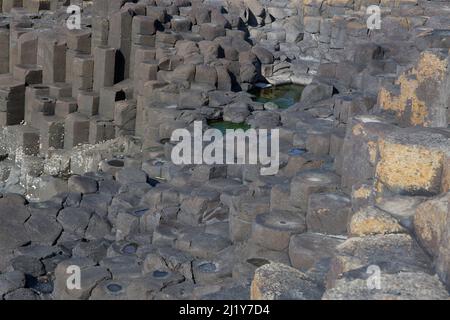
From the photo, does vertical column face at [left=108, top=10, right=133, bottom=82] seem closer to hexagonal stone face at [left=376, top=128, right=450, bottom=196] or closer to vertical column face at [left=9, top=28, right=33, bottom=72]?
vertical column face at [left=9, top=28, right=33, bottom=72]

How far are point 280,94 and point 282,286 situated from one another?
13.3 meters

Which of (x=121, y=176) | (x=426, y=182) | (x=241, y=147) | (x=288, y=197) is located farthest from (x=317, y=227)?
(x=121, y=176)

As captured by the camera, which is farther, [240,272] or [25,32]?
[25,32]

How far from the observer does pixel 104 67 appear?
18109 mm

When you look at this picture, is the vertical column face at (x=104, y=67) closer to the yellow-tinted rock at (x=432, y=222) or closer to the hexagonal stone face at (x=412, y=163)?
the hexagonal stone face at (x=412, y=163)

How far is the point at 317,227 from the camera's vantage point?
9.20 metres

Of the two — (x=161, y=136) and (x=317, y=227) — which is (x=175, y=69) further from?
(x=317, y=227)

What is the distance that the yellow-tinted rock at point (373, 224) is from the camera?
6.17m

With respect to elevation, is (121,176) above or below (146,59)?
below

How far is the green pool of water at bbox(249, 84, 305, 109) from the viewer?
17.7m

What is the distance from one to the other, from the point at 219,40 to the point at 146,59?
1826 millimetres

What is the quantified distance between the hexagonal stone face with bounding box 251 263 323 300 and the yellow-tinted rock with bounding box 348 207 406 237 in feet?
2.22

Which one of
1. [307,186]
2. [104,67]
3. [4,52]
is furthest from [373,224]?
[4,52]

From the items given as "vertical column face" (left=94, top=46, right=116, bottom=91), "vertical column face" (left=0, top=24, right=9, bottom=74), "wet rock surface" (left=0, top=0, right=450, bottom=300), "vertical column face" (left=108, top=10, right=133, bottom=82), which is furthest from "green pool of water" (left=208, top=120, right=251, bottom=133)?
"vertical column face" (left=0, top=24, right=9, bottom=74)
